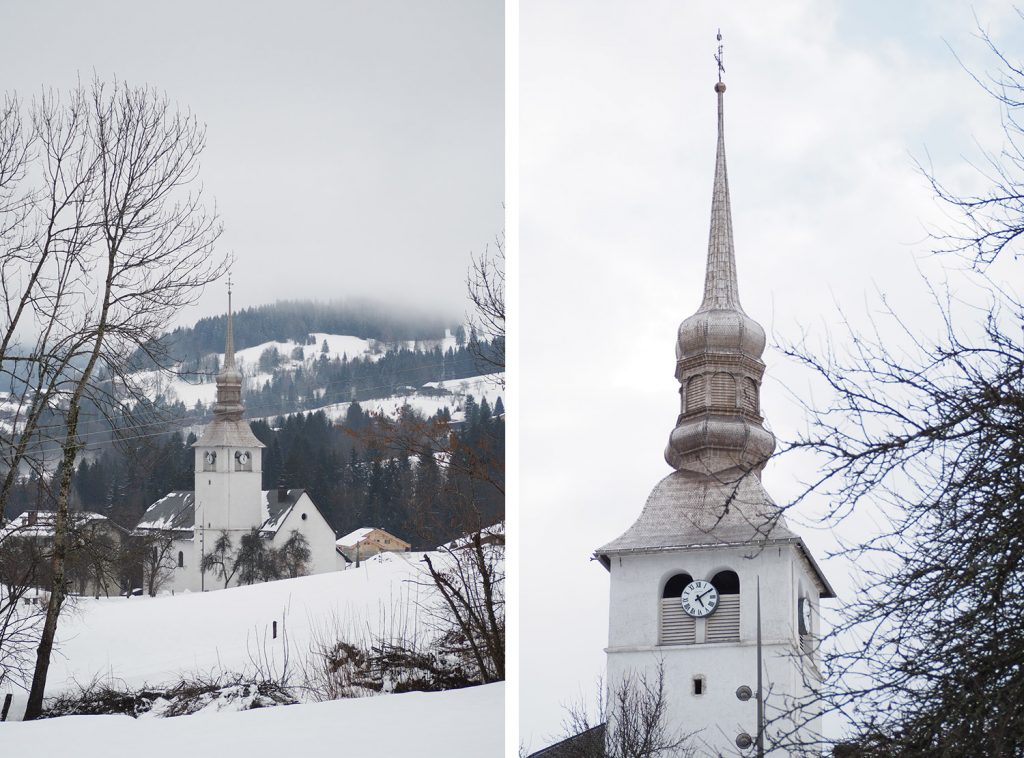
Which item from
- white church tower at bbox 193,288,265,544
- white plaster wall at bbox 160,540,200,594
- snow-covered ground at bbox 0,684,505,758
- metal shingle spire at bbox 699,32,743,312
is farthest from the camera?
metal shingle spire at bbox 699,32,743,312

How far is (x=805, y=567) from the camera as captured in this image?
17438mm

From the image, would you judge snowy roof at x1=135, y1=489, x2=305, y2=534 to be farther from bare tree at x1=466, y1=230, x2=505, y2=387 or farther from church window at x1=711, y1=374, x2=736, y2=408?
church window at x1=711, y1=374, x2=736, y2=408

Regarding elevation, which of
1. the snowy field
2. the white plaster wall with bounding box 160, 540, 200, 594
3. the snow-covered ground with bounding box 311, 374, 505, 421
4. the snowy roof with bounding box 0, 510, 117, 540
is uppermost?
the snow-covered ground with bounding box 311, 374, 505, 421

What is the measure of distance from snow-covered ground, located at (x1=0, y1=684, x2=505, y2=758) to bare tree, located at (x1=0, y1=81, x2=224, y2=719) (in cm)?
15

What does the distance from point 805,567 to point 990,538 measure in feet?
48.3

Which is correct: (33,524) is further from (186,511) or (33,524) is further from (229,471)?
(229,471)

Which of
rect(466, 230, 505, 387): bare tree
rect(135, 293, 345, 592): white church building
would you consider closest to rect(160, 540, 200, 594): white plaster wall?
rect(135, 293, 345, 592): white church building

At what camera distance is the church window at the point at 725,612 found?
54.2 feet

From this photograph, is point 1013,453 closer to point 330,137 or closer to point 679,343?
point 330,137

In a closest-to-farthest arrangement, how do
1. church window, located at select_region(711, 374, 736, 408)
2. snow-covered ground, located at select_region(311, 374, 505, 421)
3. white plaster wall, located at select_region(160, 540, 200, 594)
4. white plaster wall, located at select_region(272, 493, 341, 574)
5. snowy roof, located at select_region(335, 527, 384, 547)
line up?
1. white plaster wall, located at select_region(160, 540, 200, 594)
2. white plaster wall, located at select_region(272, 493, 341, 574)
3. snowy roof, located at select_region(335, 527, 384, 547)
4. snow-covered ground, located at select_region(311, 374, 505, 421)
5. church window, located at select_region(711, 374, 736, 408)

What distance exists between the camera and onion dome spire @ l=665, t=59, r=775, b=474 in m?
17.3

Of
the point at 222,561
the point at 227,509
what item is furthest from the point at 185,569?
the point at 227,509

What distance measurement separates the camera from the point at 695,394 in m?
18.0

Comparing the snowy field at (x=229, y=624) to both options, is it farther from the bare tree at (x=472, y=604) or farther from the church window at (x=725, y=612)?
the church window at (x=725, y=612)
